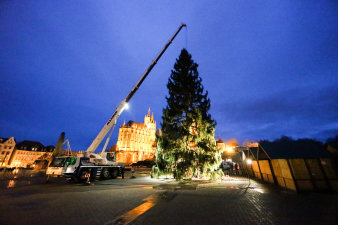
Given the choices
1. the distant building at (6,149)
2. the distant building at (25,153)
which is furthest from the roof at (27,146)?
the distant building at (6,149)

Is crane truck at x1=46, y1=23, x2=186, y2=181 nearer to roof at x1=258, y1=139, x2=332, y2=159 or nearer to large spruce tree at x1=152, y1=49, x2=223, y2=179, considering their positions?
large spruce tree at x1=152, y1=49, x2=223, y2=179

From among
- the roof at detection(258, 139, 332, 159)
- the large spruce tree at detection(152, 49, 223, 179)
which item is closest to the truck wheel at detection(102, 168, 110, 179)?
the large spruce tree at detection(152, 49, 223, 179)

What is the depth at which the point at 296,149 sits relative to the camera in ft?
34.2

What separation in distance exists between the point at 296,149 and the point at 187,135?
29.4ft

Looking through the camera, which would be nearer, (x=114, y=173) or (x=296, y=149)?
(x=296, y=149)

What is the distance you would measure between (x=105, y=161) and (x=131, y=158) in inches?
3122

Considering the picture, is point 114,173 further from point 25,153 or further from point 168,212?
point 25,153

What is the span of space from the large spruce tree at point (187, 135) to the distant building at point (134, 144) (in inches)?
3038

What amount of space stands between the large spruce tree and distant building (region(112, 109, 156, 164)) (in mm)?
77176

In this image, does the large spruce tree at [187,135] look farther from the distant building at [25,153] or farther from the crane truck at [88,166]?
the distant building at [25,153]

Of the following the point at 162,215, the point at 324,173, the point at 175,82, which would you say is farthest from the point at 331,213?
the point at 175,82

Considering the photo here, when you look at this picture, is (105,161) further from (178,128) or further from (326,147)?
(326,147)

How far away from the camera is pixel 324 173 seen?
930 centimetres

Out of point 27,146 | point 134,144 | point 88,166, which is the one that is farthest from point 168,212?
point 27,146
